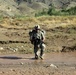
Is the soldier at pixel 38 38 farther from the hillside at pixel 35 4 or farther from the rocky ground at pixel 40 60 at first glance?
the hillside at pixel 35 4

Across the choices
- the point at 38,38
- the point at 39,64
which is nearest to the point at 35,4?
the point at 38,38

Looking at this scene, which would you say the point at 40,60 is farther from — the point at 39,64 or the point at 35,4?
the point at 35,4

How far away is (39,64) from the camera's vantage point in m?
14.5

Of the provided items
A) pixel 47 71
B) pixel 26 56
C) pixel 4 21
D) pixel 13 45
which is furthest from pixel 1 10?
pixel 47 71

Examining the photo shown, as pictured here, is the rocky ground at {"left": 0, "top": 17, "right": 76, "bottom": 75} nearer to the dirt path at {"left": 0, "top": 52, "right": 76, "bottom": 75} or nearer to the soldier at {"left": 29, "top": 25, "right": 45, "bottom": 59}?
the dirt path at {"left": 0, "top": 52, "right": 76, "bottom": 75}

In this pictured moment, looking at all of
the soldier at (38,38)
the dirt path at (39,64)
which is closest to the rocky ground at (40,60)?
the dirt path at (39,64)

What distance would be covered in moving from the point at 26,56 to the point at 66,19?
2039 cm

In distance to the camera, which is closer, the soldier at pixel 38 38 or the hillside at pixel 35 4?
the soldier at pixel 38 38

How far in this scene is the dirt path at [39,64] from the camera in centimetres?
1189

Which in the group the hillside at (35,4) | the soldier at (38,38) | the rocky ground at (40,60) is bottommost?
the hillside at (35,4)

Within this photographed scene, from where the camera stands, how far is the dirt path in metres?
11.9

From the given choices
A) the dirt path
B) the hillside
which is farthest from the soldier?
the hillside

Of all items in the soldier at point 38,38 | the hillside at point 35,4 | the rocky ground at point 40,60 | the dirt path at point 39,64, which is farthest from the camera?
the hillside at point 35,4

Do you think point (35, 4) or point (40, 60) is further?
point (35, 4)
